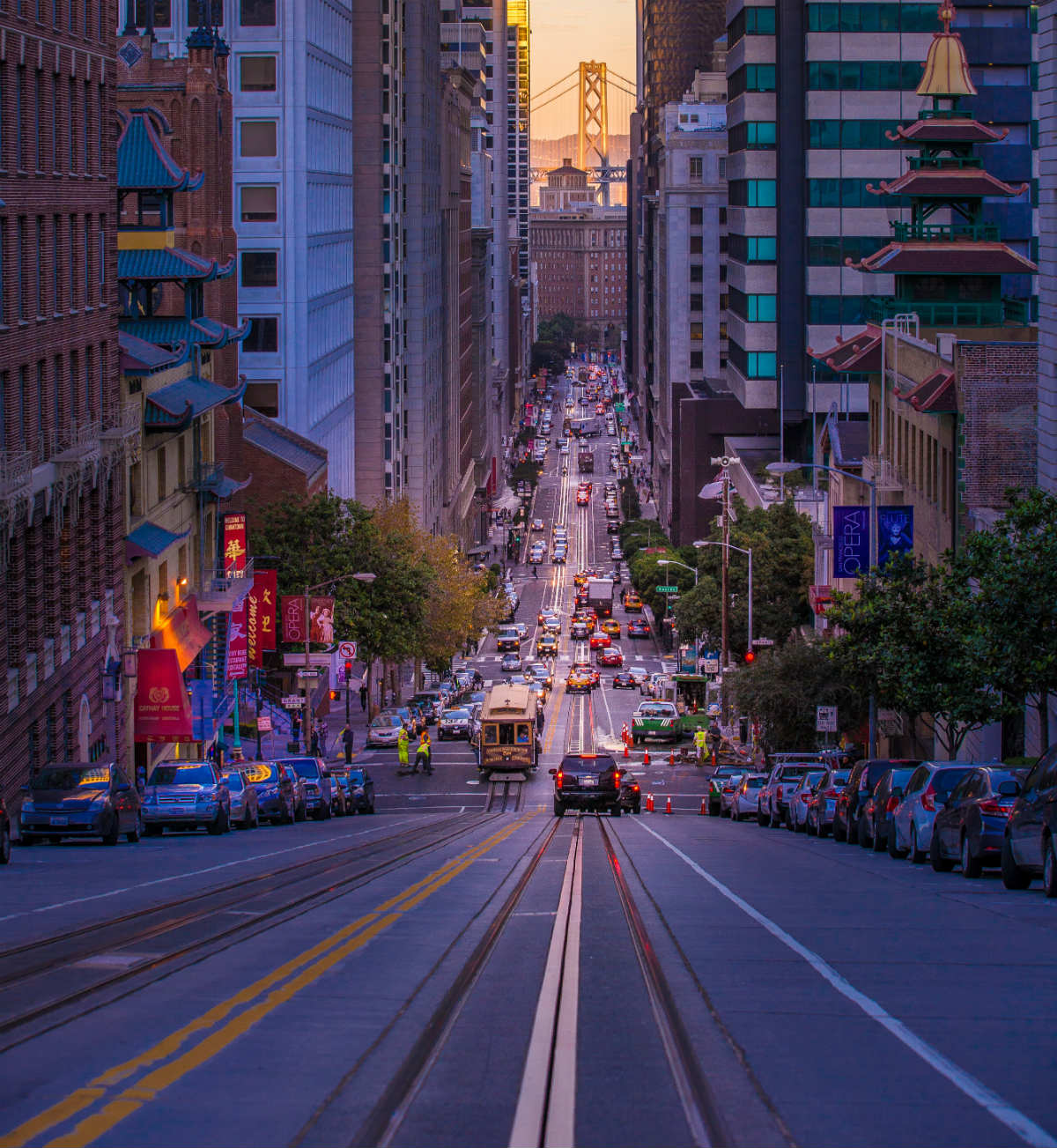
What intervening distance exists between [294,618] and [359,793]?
13696 millimetres

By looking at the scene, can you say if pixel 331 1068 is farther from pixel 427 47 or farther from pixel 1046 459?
pixel 427 47

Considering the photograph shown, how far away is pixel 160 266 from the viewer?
185 feet

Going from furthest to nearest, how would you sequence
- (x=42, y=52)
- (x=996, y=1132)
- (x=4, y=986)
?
(x=42, y=52) < (x=4, y=986) < (x=996, y=1132)

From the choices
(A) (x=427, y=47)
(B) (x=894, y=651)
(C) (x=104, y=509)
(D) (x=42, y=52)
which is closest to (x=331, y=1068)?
(B) (x=894, y=651)

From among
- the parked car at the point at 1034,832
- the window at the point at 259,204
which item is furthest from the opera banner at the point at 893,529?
the window at the point at 259,204

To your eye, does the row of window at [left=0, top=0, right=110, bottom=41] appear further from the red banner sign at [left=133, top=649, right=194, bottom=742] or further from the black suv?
the black suv

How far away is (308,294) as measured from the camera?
285 ft

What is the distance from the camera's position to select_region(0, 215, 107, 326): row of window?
123ft

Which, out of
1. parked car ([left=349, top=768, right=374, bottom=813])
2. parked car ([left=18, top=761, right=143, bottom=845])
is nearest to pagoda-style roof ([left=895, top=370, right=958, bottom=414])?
parked car ([left=349, top=768, right=374, bottom=813])

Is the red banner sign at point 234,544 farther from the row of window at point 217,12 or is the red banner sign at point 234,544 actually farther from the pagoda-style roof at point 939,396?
the row of window at point 217,12

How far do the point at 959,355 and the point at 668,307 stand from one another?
116 metres

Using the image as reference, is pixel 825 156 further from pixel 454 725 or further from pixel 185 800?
pixel 185 800

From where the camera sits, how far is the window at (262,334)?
85.4 metres

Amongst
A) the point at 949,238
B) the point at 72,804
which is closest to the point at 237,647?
the point at 72,804
